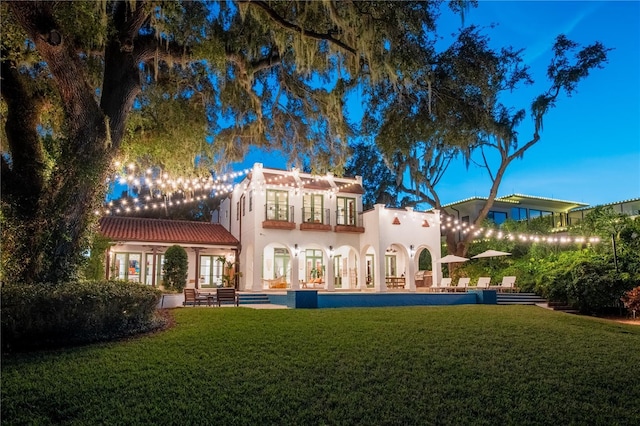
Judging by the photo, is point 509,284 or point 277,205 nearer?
point 509,284

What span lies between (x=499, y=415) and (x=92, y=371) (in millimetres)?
4866

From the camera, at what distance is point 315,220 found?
→ 22109 millimetres

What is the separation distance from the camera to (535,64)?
20578 millimetres

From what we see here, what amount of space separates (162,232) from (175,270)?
17.2 ft

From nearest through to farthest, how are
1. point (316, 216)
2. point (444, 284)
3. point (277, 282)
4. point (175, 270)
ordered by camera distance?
1. point (175, 270)
2. point (277, 282)
3. point (316, 216)
4. point (444, 284)

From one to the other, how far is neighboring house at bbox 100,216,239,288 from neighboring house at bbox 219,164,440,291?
1.42m

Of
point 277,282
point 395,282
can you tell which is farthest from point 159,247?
point 395,282

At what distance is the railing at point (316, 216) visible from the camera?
21.9 metres

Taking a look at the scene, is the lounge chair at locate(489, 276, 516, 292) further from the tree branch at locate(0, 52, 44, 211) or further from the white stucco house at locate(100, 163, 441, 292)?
the tree branch at locate(0, 52, 44, 211)

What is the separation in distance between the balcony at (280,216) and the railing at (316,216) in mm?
831

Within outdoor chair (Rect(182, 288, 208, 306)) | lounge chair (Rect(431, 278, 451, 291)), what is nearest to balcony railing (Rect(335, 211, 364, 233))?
lounge chair (Rect(431, 278, 451, 291))

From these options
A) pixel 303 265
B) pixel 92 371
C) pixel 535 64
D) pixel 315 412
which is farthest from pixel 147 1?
pixel 535 64

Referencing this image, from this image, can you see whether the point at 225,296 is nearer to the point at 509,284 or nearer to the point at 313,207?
the point at 313,207

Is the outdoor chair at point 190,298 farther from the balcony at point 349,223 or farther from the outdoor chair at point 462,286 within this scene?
the outdoor chair at point 462,286
